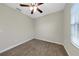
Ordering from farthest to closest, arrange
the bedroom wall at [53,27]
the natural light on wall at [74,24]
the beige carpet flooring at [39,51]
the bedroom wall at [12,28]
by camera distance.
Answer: the bedroom wall at [53,27] → the bedroom wall at [12,28] → the beige carpet flooring at [39,51] → the natural light on wall at [74,24]

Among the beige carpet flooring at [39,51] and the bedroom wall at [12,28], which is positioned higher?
the bedroom wall at [12,28]

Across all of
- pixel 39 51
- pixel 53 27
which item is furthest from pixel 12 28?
pixel 53 27

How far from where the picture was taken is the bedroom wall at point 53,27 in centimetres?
438

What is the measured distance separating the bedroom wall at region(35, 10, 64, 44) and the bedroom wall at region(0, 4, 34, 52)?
1115 mm

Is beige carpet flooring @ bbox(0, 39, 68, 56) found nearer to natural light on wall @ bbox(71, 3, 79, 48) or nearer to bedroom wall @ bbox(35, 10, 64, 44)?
bedroom wall @ bbox(35, 10, 64, 44)

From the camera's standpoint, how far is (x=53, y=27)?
448 centimetres

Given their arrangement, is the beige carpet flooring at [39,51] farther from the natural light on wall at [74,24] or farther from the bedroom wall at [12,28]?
the natural light on wall at [74,24]

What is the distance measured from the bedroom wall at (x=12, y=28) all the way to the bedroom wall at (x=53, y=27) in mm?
1115

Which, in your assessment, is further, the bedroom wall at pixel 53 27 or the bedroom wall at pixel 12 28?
the bedroom wall at pixel 53 27

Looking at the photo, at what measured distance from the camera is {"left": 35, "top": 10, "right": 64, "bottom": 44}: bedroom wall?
172 inches

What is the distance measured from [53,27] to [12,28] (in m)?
2.09

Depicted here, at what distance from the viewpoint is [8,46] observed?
419cm

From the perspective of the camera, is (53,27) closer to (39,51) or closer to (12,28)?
(39,51)

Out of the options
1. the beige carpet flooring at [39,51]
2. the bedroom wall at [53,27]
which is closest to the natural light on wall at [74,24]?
the beige carpet flooring at [39,51]
